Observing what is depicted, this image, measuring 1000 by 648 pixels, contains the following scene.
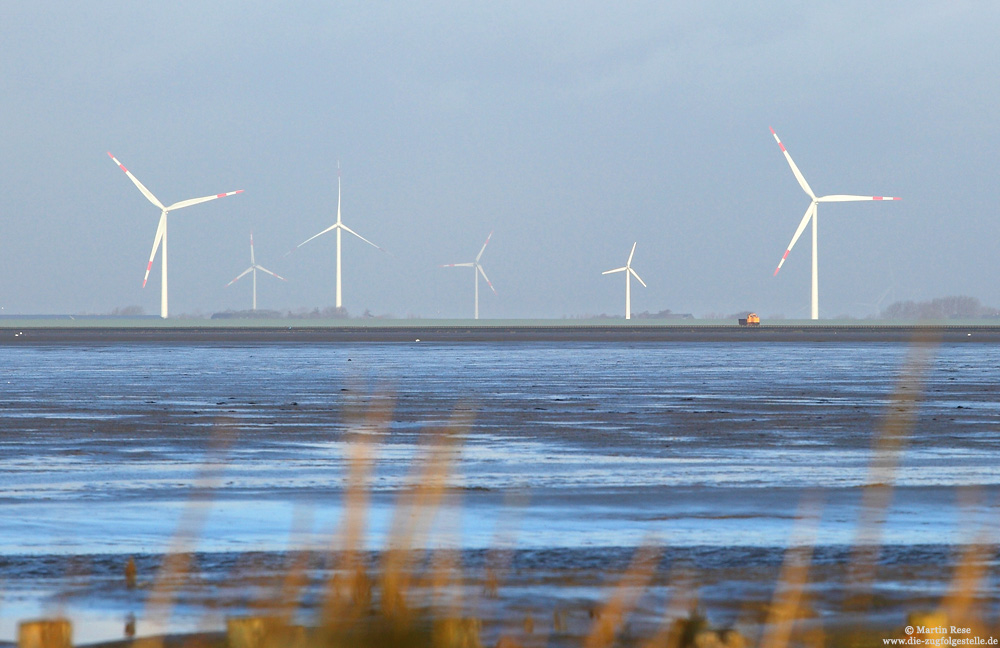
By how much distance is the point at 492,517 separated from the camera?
1627cm

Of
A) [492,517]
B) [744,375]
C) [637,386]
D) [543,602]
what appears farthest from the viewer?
[744,375]

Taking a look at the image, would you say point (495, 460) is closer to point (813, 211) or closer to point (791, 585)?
point (791, 585)

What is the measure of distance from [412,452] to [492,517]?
26.1ft

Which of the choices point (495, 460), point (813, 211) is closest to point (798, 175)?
point (813, 211)

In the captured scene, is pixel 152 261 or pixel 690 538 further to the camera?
pixel 152 261

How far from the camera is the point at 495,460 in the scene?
2298 cm

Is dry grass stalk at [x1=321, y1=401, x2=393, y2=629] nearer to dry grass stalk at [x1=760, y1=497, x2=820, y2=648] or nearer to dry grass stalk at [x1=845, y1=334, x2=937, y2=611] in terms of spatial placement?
dry grass stalk at [x1=760, y1=497, x2=820, y2=648]

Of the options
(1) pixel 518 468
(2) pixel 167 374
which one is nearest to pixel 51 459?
(1) pixel 518 468

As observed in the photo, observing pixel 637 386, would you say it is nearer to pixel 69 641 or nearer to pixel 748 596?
pixel 748 596

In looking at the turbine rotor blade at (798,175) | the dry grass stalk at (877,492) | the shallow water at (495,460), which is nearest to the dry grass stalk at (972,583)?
the shallow water at (495,460)

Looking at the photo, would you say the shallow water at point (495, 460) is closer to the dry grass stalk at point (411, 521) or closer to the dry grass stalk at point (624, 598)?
the dry grass stalk at point (411, 521)

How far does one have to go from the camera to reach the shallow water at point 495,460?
49.4 ft

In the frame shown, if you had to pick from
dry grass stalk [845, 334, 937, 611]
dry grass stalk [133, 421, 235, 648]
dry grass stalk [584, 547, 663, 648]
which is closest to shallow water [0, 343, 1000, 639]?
dry grass stalk [133, 421, 235, 648]

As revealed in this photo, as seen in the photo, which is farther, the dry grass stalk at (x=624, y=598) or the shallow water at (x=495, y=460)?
the shallow water at (x=495, y=460)
